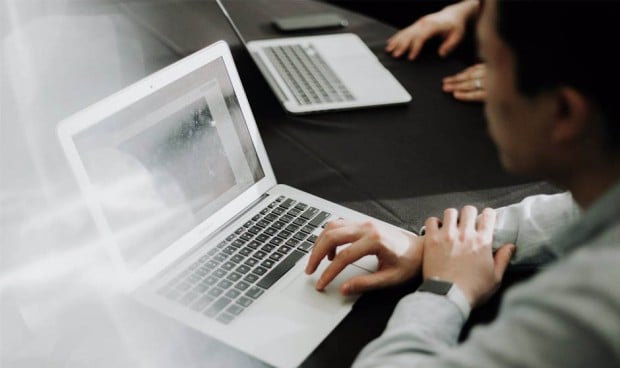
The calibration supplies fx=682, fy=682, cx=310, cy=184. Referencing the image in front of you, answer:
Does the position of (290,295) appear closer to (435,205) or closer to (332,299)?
(332,299)

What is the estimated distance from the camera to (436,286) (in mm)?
858

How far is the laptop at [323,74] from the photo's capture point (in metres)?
1.30

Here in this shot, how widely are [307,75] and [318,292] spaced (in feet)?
1.91

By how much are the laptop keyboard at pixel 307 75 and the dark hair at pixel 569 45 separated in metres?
0.68

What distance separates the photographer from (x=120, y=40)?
1465mm

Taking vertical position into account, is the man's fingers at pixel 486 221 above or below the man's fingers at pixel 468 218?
below

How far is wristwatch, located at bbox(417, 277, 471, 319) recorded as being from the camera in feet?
2.75

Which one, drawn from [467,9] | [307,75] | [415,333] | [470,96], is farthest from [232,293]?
[467,9]

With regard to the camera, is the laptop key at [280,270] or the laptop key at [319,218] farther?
the laptop key at [319,218]

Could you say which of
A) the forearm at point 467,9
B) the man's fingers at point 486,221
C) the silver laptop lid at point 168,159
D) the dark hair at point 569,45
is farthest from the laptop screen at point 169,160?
the forearm at point 467,9

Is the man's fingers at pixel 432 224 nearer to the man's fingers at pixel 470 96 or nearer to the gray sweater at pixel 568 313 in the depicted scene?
the gray sweater at pixel 568 313

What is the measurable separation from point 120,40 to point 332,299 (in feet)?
2.83

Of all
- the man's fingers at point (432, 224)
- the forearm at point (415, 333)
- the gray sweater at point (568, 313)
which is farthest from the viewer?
the man's fingers at point (432, 224)

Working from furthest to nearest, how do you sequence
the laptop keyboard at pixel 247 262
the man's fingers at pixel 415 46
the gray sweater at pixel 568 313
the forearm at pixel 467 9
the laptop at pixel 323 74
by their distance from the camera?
the forearm at pixel 467 9 < the man's fingers at pixel 415 46 < the laptop at pixel 323 74 < the laptop keyboard at pixel 247 262 < the gray sweater at pixel 568 313
